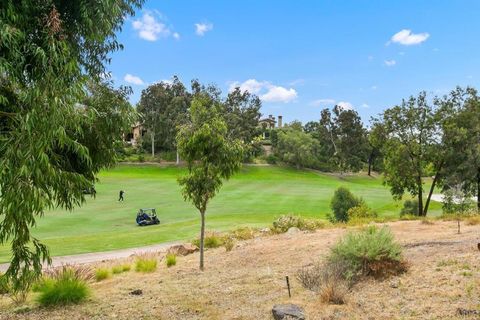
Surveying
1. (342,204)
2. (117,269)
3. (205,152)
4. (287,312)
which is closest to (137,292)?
(117,269)

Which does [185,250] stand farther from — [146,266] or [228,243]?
[146,266]

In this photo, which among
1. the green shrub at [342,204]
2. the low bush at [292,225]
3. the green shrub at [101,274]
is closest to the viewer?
the green shrub at [101,274]

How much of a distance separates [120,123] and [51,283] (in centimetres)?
419

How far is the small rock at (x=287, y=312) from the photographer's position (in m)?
7.24

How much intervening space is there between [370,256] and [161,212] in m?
27.3

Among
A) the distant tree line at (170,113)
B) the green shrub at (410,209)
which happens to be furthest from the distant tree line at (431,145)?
the distant tree line at (170,113)

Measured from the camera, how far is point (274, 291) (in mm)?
9344

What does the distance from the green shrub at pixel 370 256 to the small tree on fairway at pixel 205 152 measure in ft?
13.9

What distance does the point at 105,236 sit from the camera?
81.7ft

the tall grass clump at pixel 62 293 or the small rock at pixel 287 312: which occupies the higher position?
the small rock at pixel 287 312

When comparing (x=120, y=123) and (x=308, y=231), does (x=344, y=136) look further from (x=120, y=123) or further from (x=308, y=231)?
(x=120, y=123)

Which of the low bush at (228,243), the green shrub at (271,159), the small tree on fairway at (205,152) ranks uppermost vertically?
the small tree on fairway at (205,152)

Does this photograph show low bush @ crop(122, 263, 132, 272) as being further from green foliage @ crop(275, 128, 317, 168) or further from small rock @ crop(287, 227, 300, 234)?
green foliage @ crop(275, 128, 317, 168)

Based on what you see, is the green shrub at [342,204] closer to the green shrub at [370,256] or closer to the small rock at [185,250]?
the small rock at [185,250]
